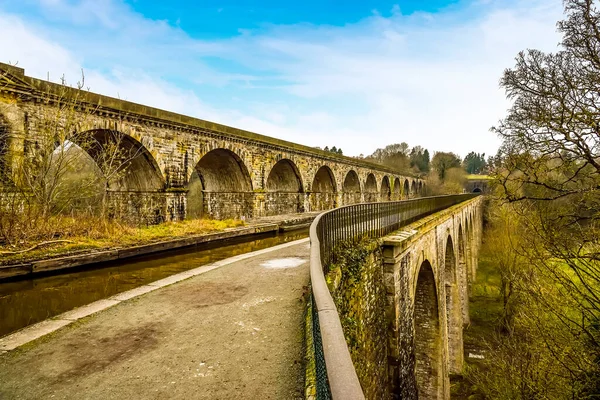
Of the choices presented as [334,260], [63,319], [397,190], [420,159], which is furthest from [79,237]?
[420,159]

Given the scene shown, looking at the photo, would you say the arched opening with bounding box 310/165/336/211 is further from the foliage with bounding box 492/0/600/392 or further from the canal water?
the foliage with bounding box 492/0/600/392

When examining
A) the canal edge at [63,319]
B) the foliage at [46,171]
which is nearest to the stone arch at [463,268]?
the canal edge at [63,319]

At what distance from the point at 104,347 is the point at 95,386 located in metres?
0.70

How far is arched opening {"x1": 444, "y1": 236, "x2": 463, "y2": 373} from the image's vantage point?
44.8 feet

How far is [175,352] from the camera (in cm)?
295

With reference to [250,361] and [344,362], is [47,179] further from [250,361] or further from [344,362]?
[344,362]

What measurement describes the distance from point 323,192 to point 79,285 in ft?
63.8

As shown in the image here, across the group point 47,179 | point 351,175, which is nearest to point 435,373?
point 47,179

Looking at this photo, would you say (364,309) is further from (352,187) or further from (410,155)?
(410,155)

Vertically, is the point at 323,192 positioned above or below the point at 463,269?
above

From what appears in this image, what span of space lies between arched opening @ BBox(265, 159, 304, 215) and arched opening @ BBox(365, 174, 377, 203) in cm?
1456

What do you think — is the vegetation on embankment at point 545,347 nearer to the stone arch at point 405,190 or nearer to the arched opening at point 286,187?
the arched opening at point 286,187

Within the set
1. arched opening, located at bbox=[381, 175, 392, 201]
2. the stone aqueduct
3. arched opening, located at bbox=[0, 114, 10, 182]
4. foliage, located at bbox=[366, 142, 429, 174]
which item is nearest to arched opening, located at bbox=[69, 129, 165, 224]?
arched opening, located at bbox=[0, 114, 10, 182]

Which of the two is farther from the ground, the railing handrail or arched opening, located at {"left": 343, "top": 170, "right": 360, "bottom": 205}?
arched opening, located at {"left": 343, "top": 170, "right": 360, "bottom": 205}
